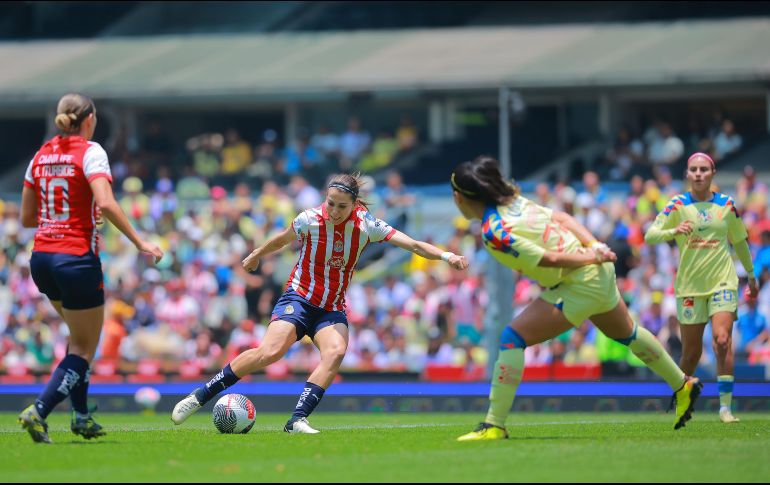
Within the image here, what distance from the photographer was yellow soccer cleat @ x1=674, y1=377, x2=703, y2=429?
32.5 feet

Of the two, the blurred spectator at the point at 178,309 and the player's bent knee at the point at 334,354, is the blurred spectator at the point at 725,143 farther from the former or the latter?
the player's bent knee at the point at 334,354

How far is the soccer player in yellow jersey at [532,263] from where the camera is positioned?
908cm

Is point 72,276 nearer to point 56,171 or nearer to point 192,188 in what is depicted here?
point 56,171

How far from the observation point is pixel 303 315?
1102 cm

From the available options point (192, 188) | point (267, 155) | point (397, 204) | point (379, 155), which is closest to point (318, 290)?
point (397, 204)

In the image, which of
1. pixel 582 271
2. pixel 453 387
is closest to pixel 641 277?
pixel 453 387

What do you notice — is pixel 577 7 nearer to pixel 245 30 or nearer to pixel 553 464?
pixel 245 30

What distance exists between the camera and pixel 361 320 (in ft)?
72.1

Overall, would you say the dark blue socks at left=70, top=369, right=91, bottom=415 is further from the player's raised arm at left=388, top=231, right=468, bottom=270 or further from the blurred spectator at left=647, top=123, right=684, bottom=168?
the blurred spectator at left=647, top=123, right=684, bottom=168

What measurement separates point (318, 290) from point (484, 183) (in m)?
2.45

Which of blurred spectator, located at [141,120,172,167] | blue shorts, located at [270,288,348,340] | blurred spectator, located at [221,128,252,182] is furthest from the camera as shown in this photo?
blurred spectator, located at [141,120,172,167]

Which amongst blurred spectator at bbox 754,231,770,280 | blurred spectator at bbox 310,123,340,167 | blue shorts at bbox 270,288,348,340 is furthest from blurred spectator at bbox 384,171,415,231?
blue shorts at bbox 270,288,348,340

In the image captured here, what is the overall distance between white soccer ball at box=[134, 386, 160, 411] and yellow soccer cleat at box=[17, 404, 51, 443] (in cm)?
772

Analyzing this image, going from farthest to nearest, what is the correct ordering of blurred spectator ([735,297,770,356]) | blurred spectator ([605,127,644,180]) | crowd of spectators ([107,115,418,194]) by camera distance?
crowd of spectators ([107,115,418,194]), blurred spectator ([605,127,644,180]), blurred spectator ([735,297,770,356])
